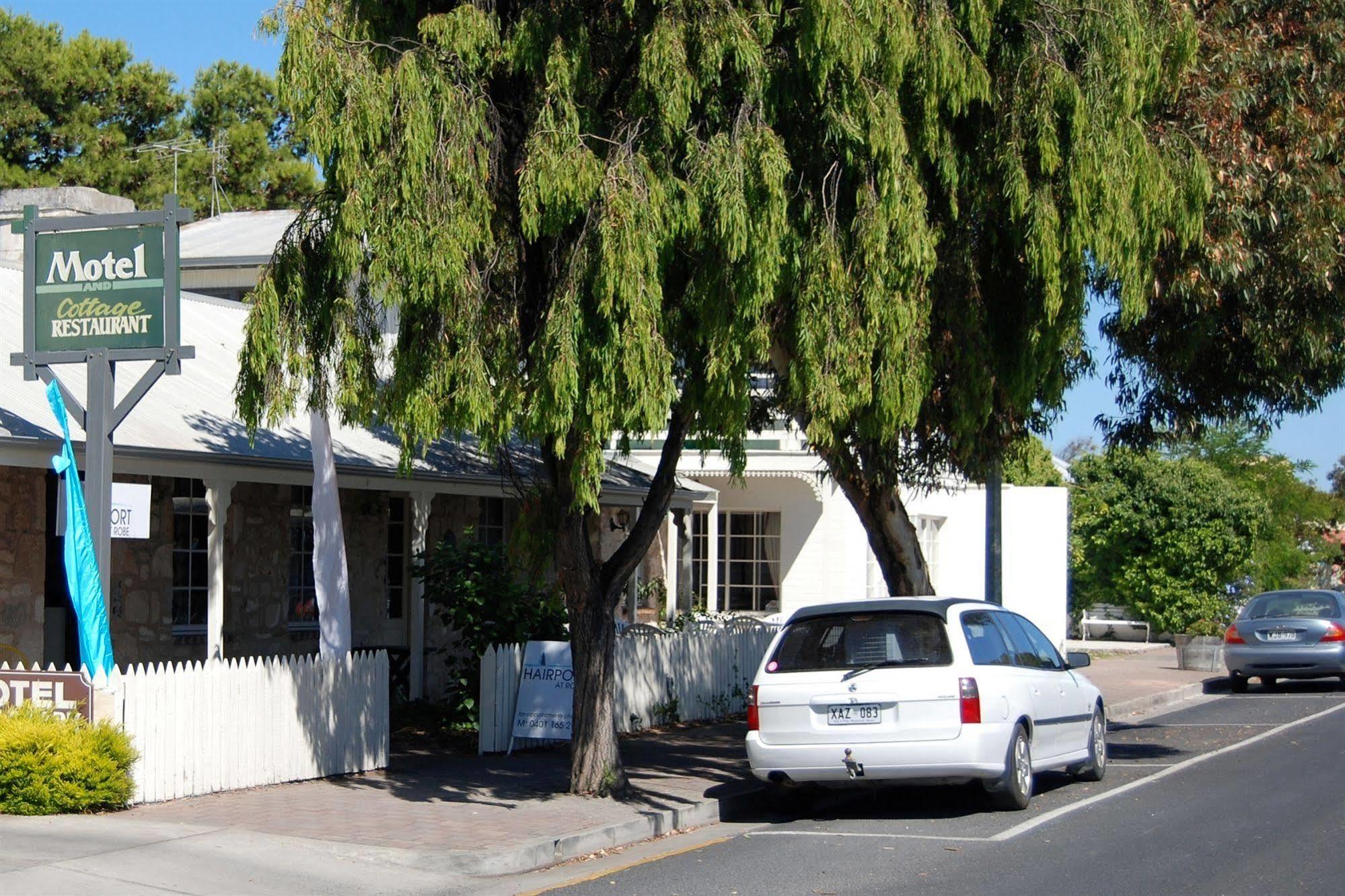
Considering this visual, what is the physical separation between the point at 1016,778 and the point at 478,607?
250 inches

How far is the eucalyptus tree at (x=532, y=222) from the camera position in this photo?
9.39 m

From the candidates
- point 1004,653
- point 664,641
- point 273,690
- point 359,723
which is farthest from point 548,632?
point 1004,653

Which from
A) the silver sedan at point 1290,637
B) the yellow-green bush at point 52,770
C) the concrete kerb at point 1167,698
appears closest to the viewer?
the yellow-green bush at point 52,770

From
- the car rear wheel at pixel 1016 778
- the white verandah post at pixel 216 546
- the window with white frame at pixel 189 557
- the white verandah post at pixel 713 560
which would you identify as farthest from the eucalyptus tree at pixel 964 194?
the white verandah post at pixel 713 560

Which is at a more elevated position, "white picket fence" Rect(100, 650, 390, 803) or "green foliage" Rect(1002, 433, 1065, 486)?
"green foliage" Rect(1002, 433, 1065, 486)

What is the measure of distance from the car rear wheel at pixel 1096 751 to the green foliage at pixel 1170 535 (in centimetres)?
1693

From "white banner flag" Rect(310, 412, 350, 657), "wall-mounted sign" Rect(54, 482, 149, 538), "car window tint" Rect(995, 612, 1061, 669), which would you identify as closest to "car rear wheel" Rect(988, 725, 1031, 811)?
"car window tint" Rect(995, 612, 1061, 669)

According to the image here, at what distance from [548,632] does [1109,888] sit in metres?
8.12

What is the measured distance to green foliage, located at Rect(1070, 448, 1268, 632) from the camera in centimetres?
2969

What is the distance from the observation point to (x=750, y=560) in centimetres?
2664

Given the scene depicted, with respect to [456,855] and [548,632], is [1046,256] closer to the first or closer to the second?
[456,855]

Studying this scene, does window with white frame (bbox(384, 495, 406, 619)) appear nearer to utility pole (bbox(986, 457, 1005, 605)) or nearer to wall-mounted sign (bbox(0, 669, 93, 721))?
utility pole (bbox(986, 457, 1005, 605))

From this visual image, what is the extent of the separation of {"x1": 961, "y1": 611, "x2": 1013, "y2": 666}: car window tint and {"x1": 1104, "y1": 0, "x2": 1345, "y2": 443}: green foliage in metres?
2.90

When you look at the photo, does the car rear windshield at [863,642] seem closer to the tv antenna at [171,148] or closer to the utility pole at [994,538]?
the utility pole at [994,538]
